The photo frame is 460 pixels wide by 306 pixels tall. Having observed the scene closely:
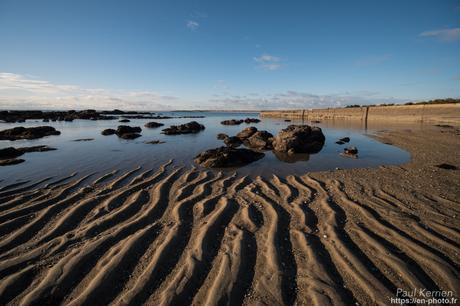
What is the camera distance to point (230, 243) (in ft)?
14.2

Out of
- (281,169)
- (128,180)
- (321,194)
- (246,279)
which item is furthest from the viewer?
(281,169)

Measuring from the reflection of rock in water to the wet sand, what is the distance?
4.18 meters

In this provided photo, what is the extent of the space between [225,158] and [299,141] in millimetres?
5872

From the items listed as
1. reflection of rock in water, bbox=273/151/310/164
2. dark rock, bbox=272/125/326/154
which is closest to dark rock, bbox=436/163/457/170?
reflection of rock in water, bbox=273/151/310/164

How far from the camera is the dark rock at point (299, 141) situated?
45.9 ft

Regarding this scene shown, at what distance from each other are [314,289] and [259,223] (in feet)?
6.49

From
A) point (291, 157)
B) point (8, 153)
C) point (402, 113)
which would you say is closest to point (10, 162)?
point (8, 153)

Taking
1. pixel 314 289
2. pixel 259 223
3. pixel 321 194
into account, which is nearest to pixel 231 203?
pixel 259 223

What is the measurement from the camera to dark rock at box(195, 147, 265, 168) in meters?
10.3

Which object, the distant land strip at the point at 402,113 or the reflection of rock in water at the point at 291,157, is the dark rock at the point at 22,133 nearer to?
the reflection of rock in water at the point at 291,157

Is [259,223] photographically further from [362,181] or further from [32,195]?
[32,195]

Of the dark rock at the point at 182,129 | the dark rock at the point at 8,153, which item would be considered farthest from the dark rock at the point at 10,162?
the dark rock at the point at 182,129

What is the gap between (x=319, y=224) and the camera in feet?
16.3

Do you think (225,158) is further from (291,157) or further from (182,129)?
(182,129)
